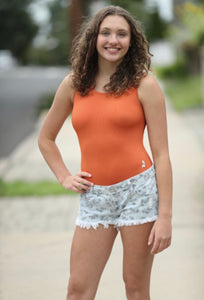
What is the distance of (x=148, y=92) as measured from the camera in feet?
8.66

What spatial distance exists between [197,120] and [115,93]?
1097 centimetres

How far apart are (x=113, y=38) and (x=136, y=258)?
1.04m

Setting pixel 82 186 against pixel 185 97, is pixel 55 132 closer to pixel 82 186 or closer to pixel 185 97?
pixel 82 186

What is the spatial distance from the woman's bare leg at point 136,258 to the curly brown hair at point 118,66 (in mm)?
647

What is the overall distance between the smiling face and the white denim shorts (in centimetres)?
56

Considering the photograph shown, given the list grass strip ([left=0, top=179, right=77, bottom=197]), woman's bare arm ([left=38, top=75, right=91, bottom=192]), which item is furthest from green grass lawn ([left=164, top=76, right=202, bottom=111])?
woman's bare arm ([left=38, top=75, right=91, bottom=192])

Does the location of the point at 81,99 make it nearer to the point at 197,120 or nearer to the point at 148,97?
the point at 148,97

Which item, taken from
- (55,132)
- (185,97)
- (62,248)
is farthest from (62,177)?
(185,97)

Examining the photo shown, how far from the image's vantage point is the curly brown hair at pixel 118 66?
2695 mm

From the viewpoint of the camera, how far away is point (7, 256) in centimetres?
475

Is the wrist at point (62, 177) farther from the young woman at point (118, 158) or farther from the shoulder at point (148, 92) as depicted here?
the shoulder at point (148, 92)

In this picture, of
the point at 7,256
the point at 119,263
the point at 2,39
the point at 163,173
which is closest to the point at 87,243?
the point at 163,173

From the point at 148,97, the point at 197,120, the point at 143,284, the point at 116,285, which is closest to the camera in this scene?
the point at 148,97

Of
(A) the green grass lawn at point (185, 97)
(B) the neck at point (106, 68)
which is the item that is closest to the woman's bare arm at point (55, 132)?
(B) the neck at point (106, 68)
